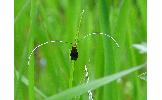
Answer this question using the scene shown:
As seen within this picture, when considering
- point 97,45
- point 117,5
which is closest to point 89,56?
point 97,45

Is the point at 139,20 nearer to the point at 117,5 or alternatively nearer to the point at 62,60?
the point at 117,5

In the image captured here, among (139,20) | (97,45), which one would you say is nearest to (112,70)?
(97,45)

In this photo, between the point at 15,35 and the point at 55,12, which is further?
the point at 55,12

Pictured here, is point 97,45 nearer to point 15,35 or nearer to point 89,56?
point 89,56
